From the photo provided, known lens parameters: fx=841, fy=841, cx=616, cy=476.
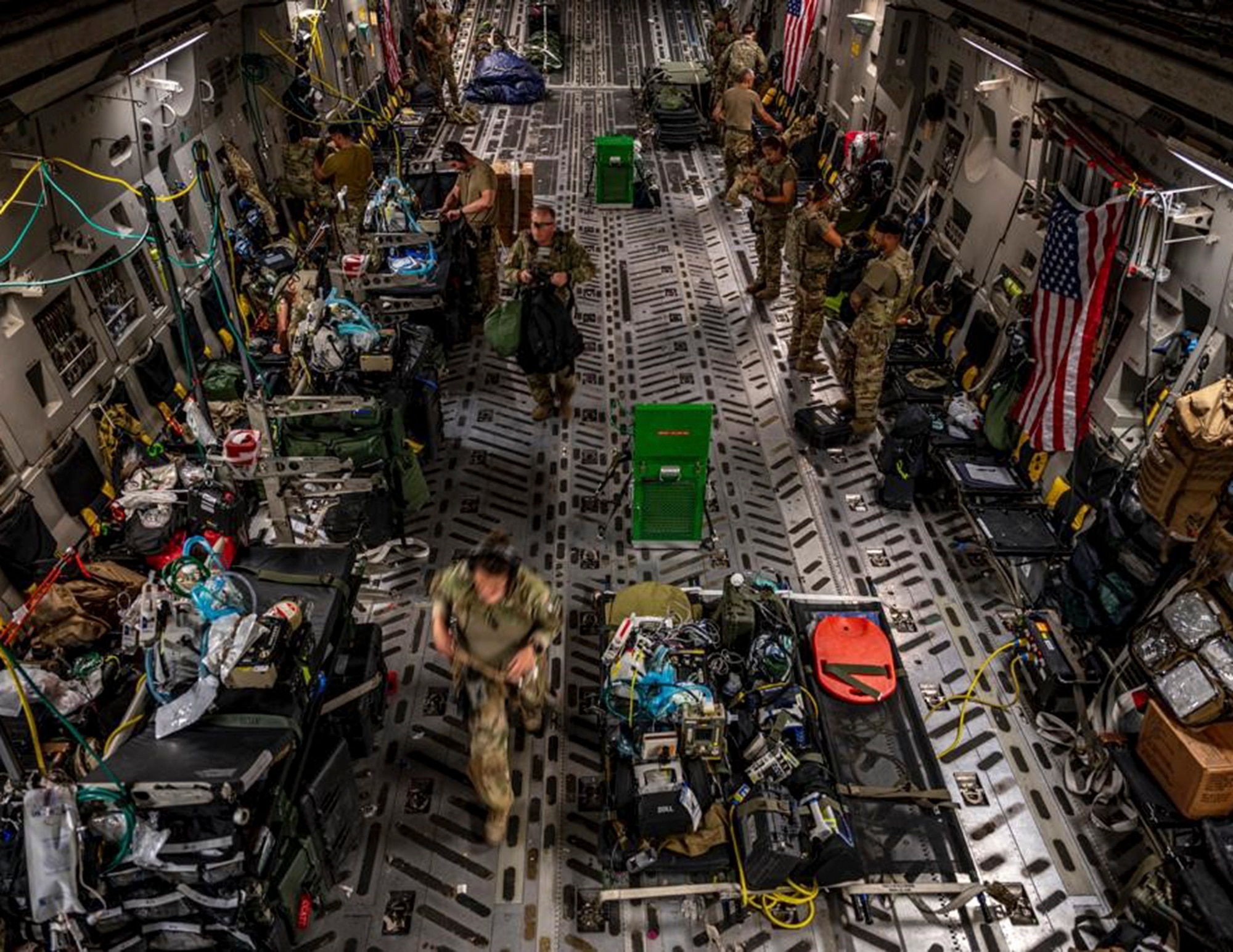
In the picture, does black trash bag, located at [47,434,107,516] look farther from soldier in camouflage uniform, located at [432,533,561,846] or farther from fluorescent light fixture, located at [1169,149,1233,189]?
fluorescent light fixture, located at [1169,149,1233,189]

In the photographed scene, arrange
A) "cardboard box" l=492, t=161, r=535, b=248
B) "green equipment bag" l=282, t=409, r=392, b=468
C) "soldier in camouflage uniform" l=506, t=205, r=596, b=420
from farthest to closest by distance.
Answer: "cardboard box" l=492, t=161, r=535, b=248 → "soldier in camouflage uniform" l=506, t=205, r=596, b=420 → "green equipment bag" l=282, t=409, r=392, b=468

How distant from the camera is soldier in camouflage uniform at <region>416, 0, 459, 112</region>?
15422mm

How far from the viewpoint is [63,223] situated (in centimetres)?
662

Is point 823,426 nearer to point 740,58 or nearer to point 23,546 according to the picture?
point 23,546

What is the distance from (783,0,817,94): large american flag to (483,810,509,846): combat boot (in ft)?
43.8

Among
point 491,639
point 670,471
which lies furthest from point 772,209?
point 491,639

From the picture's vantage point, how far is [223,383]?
7.91m

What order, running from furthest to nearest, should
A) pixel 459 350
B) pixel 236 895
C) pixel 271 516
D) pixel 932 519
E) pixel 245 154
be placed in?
pixel 245 154 < pixel 459 350 < pixel 932 519 < pixel 271 516 < pixel 236 895

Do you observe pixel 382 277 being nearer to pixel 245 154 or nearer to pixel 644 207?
pixel 245 154

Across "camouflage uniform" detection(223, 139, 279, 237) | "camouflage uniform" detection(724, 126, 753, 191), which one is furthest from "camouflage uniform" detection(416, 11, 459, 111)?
"camouflage uniform" detection(223, 139, 279, 237)

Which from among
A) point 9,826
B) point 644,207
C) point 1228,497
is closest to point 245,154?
point 644,207

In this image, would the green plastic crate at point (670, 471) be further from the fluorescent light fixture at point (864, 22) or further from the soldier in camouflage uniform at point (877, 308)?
the fluorescent light fixture at point (864, 22)

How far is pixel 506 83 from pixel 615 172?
579 centimetres

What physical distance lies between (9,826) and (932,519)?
673cm
